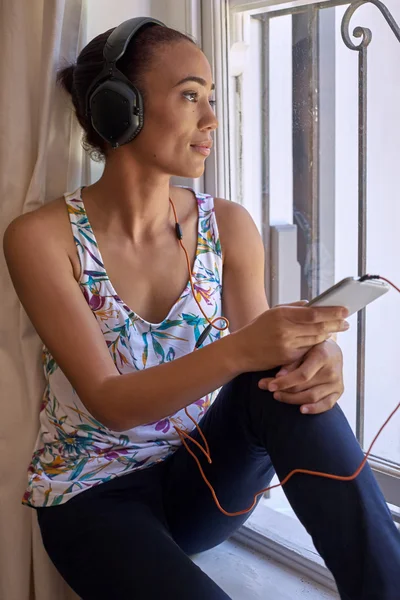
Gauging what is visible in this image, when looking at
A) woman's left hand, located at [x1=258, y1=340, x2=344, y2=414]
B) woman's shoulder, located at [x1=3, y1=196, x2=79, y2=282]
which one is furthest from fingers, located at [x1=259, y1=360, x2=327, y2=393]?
woman's shoulder, located at [x1=3, y1=196, x2=79, y2=282]

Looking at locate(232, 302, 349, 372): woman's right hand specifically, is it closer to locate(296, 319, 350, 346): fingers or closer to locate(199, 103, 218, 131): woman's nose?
locate(296, 319, 350, 346): fingers

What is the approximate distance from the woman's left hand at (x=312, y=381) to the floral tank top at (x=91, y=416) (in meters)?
0.27

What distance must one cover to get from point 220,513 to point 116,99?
718mm

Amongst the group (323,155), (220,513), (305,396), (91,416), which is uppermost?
(323,155)

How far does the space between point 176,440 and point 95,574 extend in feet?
0.96

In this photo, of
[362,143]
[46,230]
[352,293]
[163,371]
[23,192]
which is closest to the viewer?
[352,293]

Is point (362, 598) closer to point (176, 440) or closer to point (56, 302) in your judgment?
point (176, 440)

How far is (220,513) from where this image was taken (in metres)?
1.22

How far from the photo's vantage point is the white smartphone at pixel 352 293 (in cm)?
90

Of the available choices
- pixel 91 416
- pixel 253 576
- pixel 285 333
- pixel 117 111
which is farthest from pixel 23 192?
pixel 253 576

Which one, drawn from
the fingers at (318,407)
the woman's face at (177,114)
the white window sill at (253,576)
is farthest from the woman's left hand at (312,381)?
the white window sill at (253,576)

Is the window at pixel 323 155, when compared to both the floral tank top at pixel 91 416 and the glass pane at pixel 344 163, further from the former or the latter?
the floral tank top at pixel 91 416

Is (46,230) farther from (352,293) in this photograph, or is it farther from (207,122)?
(352,293)

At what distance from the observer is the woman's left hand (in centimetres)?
100
